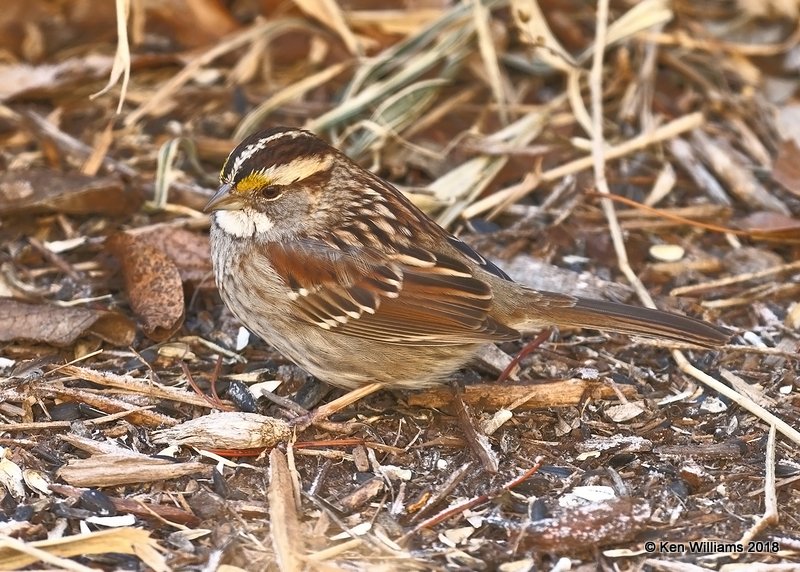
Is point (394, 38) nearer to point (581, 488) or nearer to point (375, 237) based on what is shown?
point (375, 237)

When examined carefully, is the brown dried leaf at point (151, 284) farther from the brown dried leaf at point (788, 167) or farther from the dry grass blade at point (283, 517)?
the brown dried leaf at point (788, 167)

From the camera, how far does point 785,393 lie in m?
4.05

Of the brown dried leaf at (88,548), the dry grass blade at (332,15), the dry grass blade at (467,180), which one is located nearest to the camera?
the brown dried leaf at (88,548)

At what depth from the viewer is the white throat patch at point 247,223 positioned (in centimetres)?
402

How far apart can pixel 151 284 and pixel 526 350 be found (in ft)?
4.76

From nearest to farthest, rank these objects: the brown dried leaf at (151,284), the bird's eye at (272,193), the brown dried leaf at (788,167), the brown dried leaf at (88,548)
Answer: the brown dried leaf at (88,548)
the bird's eye at (272,193)
the brown dried leaf at (151,284)
the brown dried leaf at (788,167)

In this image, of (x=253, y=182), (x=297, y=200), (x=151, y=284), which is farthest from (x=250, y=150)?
(x=151, y=284)

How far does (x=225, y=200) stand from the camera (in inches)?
156

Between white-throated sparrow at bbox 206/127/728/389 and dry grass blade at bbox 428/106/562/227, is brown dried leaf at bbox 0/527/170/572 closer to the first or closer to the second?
white-throated sparrow at bbox 206/127/728/389

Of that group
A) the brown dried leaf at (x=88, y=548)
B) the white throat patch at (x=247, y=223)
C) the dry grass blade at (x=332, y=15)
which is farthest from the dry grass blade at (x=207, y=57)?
the brown dried leaf at (x=88, y=548)

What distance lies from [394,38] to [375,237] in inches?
80.2

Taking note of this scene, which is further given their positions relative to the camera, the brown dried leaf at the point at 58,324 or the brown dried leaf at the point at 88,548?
the brown dried leaf at the point at 58,324

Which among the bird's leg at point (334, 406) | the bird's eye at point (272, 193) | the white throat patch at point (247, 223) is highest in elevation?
the bird's eye at point (272, 193)

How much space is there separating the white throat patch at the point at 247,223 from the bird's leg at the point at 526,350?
39.0 inches
